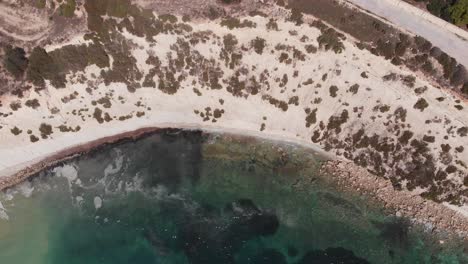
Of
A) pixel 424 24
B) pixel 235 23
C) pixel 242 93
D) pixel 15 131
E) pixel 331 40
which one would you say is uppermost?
pixel 424 24

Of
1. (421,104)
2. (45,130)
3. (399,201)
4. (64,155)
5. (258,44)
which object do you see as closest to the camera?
(421,104)

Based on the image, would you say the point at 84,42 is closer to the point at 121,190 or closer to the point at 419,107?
the point at 121,190

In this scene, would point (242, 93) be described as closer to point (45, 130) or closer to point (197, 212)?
point (197, 212)

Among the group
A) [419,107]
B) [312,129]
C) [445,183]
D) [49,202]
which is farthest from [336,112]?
[49,202]

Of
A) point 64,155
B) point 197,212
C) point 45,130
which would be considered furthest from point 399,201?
point 45,130

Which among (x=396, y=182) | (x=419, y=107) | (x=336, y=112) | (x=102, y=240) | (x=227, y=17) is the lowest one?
(x=102, y=240)

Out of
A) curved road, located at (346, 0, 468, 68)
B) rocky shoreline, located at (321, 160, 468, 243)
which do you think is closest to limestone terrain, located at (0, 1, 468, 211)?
rocky shoreline, located at (321, 160, 468, 243)
